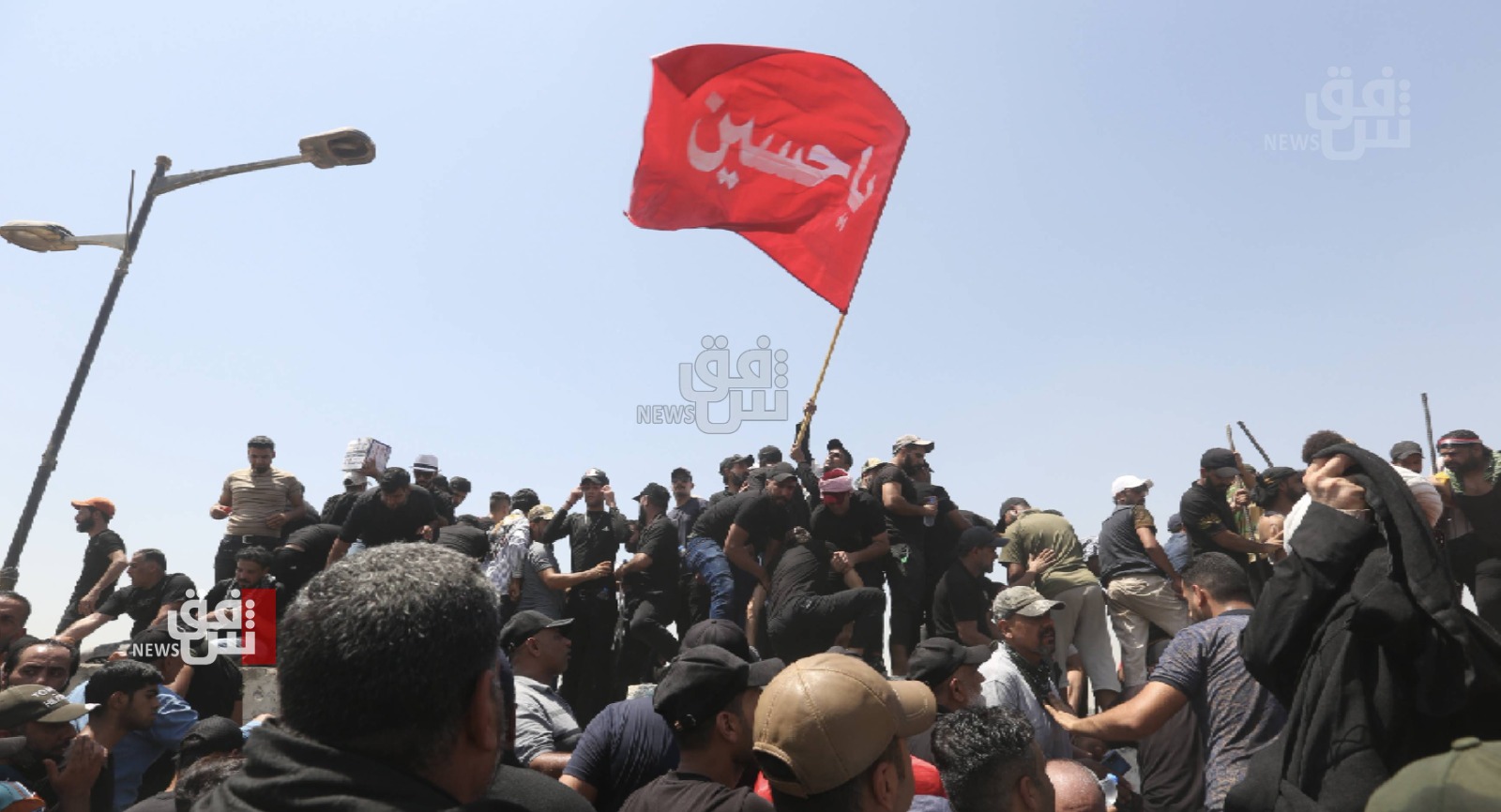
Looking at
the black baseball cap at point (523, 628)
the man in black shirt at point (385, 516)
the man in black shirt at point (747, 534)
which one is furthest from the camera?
the man in black shirt at point (747, 534)

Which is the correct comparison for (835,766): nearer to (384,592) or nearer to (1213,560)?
(384,592)

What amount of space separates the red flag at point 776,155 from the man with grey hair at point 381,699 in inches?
329

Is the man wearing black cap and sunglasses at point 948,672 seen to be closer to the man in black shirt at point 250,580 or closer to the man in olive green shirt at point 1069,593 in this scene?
the man in olive green shirt at point 1069,593

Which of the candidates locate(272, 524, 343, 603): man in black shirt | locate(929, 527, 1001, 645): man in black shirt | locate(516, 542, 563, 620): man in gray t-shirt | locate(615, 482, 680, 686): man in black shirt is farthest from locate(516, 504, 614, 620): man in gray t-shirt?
locate(929, 527, 1001, 645): man in black shirt

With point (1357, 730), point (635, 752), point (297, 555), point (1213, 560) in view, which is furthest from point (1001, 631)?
point (297, 555)

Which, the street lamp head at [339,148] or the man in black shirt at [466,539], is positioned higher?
the street lamp head at [339,148]

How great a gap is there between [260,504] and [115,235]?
3137 mm

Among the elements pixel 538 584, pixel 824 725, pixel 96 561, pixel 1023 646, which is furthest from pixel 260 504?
pixel 824 725

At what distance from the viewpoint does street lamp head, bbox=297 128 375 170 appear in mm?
9555

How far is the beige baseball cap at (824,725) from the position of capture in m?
2.57

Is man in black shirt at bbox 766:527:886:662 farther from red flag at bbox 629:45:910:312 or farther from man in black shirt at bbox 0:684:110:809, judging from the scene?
man in black shirt at bbox 0:684:110:809

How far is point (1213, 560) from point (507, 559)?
5687mm

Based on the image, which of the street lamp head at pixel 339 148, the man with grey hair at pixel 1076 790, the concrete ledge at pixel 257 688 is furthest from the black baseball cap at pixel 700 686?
the street lamp head at pixel 339 148

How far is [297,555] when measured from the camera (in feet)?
26.8
